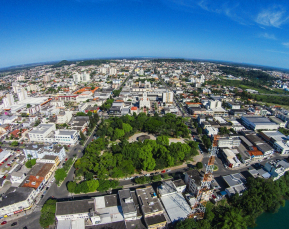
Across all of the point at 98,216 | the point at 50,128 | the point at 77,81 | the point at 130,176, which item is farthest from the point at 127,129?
the point at 77,81

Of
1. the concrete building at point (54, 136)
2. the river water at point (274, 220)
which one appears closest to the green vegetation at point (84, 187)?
the concrete building at point (54, 136)

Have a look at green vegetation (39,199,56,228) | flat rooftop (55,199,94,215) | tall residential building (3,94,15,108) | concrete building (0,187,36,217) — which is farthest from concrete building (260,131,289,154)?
tall residential building (3,94,15,108)

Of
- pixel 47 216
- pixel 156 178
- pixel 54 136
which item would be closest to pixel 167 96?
pixel 54 136

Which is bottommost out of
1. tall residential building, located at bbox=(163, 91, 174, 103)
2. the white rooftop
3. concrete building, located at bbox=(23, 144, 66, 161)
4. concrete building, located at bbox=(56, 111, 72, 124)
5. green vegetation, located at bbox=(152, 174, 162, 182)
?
the white rooftop

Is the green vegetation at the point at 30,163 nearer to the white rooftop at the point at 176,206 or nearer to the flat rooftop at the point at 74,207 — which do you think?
the flat rooftop at the point at 74,207

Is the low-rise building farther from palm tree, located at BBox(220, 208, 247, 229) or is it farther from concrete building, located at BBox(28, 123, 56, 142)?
concrete building, located at BBox(28, 123, 56, 142)
